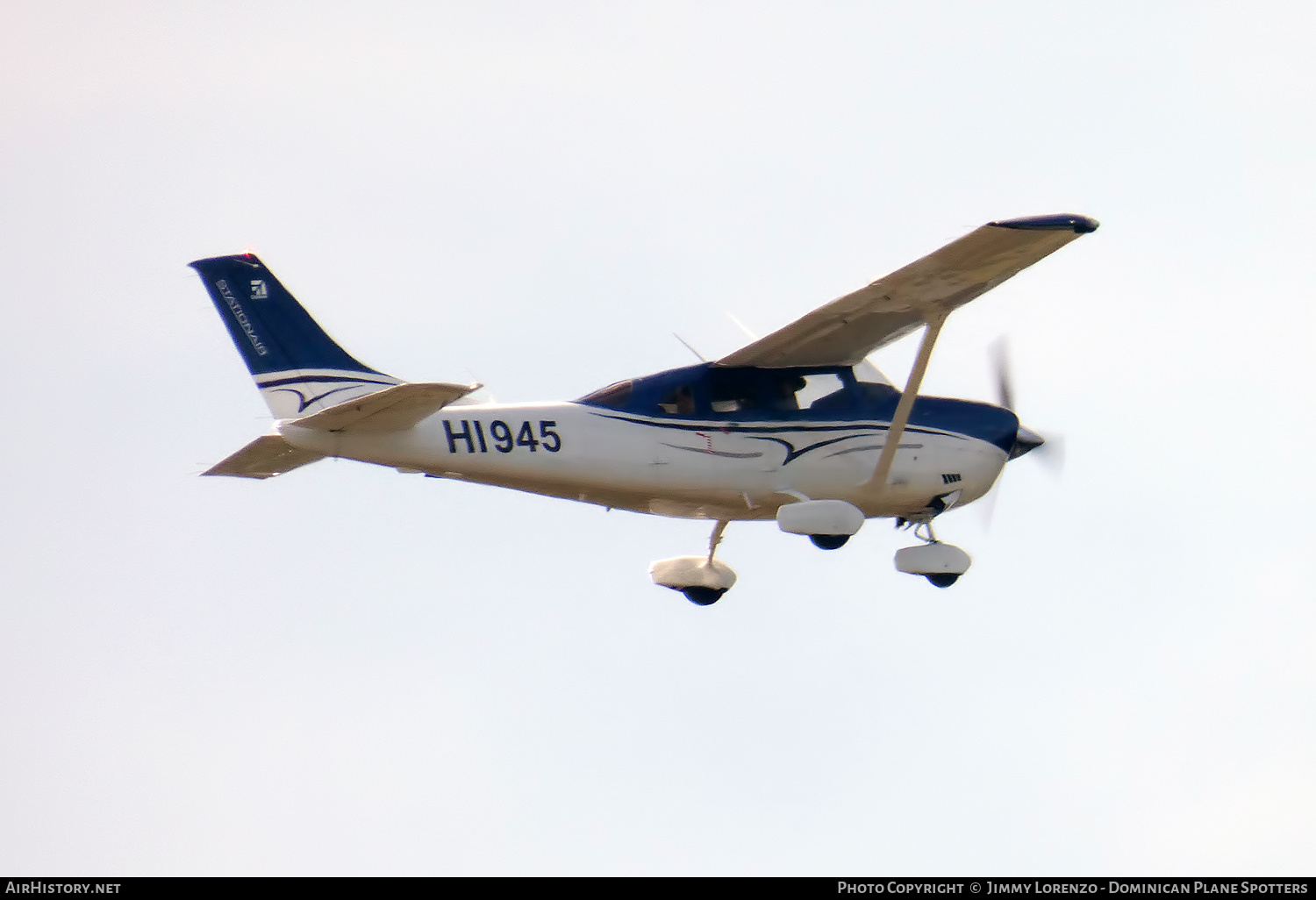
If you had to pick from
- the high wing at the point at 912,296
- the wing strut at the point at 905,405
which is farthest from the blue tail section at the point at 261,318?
the wing strut at the point at 905,405

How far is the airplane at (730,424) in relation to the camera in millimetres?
16828

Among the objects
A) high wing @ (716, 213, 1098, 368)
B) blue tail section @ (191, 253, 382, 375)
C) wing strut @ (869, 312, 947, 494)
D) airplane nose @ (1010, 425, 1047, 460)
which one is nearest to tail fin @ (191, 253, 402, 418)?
blue tail section @ (191, 253, 382, 375)

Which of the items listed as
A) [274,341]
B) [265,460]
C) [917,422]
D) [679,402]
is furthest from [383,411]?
[917,422]

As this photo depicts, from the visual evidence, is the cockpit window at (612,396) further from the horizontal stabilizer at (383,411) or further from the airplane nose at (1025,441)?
the airplane nose at (1025,441)

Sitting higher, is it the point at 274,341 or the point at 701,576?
the point at 274,341

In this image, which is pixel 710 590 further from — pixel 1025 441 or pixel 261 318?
pixel 261 318

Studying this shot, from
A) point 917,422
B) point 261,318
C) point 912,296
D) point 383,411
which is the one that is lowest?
point 917,422

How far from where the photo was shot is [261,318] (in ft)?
57.7

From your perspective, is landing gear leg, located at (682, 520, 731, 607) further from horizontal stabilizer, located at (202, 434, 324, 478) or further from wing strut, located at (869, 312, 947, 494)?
horizontal stabilizer, located at (202, 434, 324, 478)

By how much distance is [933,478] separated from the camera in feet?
61.2

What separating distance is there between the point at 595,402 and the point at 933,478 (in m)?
3.34

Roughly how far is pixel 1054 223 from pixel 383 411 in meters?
5.69

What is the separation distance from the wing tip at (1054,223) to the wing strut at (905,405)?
174cm
